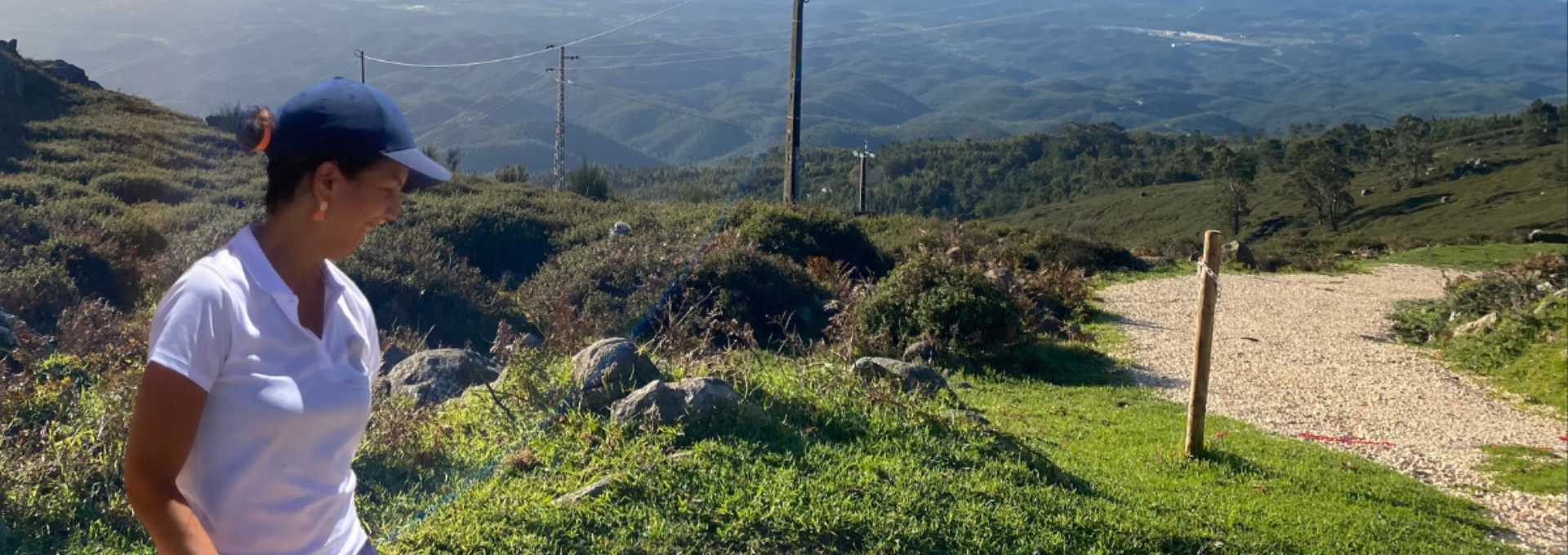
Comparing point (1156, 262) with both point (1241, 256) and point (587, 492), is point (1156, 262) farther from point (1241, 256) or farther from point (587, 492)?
point (587, 492)

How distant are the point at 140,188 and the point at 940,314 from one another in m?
12.2

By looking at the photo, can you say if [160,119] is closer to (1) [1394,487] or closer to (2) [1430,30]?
(1) [1394,487]

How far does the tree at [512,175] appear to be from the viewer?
23.8 metres

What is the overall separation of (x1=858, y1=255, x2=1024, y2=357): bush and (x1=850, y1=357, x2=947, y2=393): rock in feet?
9.00

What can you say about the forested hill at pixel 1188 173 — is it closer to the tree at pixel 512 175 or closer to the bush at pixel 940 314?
the tree at pixel 512 175

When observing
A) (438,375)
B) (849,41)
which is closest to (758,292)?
(438,375)

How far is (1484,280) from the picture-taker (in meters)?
12.8

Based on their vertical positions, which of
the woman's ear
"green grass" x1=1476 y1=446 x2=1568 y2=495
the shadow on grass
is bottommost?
the shadow on grass

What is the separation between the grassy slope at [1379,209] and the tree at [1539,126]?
114 cm

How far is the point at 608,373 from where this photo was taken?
4762 millimetres

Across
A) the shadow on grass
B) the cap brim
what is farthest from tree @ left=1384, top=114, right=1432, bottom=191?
the cap brim

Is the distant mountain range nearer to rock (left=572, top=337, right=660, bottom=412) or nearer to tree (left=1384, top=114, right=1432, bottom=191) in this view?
rock (left=572, top=337, right=660, bottom=412)

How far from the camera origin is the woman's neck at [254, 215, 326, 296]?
1.60m

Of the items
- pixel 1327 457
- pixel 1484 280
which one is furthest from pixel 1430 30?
pixel 1327 457
